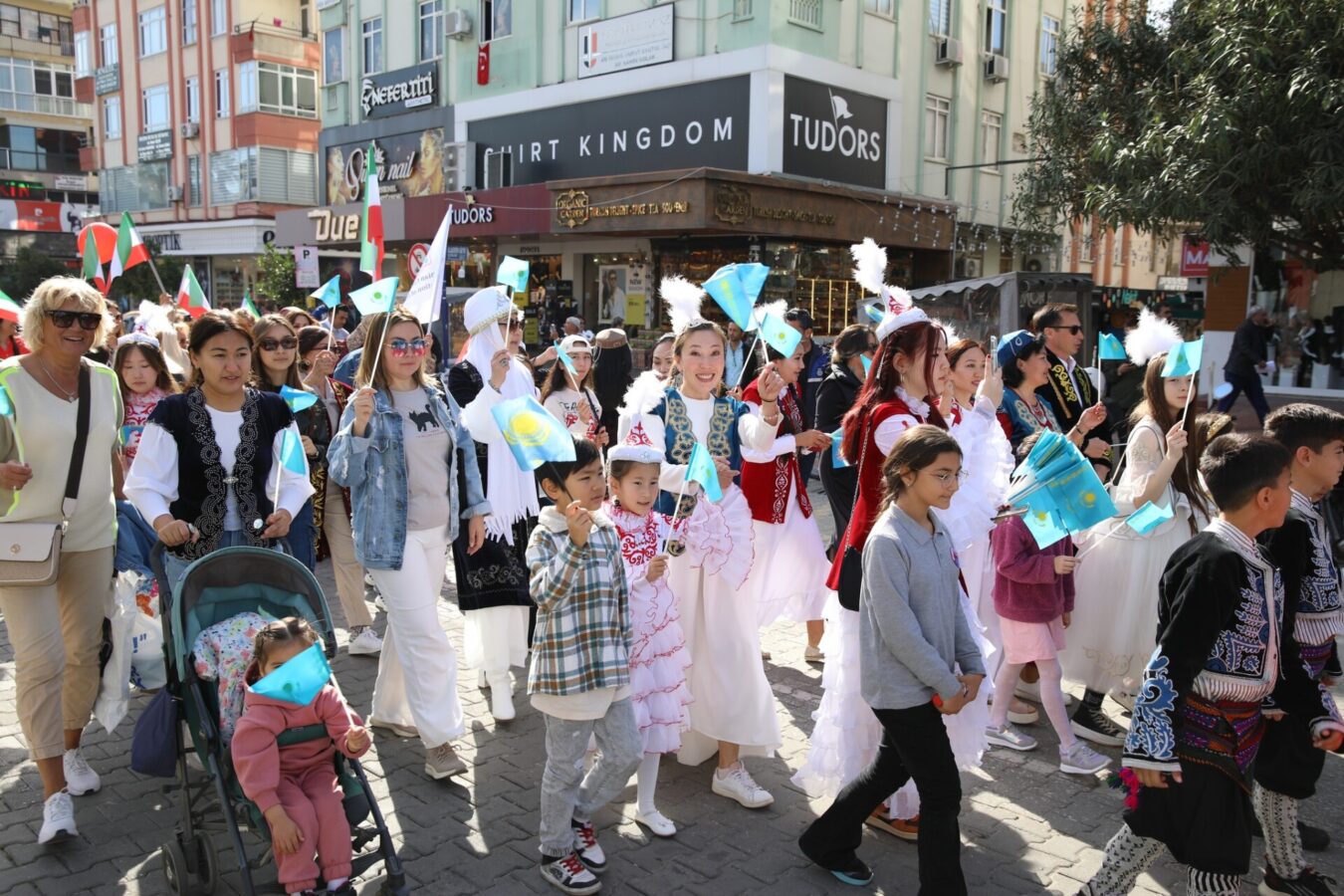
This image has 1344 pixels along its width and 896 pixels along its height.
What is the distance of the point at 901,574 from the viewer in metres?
3.34

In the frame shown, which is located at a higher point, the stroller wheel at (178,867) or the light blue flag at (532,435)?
the light blue flag at (532,435)

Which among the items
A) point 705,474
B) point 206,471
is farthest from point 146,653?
point 705,474

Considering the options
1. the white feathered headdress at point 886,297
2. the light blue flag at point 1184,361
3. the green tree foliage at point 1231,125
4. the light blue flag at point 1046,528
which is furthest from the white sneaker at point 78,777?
the green tree foliage at point 1231,125

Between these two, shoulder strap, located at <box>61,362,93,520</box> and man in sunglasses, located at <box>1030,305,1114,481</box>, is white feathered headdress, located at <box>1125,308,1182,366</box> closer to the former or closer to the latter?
man in sunglasses, located at <box>1030,305,1114,481</box>

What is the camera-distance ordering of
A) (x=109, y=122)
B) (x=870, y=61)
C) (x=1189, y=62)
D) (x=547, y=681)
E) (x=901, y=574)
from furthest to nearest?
1. (x=109, y=122)
2. (x=870, y=61)
3. (x=1189, y=62)
4. (x=547, y=681)
5. (x=901, y=574)

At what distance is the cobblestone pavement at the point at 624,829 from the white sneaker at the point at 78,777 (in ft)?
0.16

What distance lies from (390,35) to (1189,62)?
21.7 m

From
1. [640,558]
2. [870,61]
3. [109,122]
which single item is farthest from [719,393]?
[109,122]

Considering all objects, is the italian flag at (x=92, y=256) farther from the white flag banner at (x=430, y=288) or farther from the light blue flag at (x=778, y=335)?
the light blue flag at (x=778, y=335)

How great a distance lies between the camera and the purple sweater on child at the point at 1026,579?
466 cm

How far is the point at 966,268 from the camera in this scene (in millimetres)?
24406

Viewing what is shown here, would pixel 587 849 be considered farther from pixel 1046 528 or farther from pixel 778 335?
pixel 778 335

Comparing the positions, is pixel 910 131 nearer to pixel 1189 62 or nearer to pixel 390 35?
pixel 1189 62

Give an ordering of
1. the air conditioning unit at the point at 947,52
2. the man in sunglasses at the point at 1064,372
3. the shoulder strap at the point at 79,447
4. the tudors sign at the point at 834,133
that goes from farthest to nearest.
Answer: the air conditioning unit at the point at 947,52 → the tudors sign at the point at 834,133 → the man in sunglasses at the point at 1064,372 → the shoulder strap at the point at 79,447
